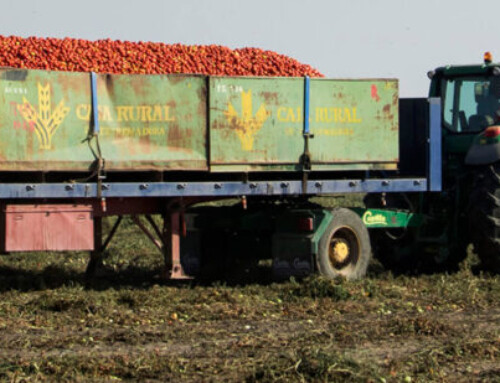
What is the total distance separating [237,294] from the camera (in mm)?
10875

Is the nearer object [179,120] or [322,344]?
[322,344]

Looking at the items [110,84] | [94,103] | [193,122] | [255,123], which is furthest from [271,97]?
[94,103]

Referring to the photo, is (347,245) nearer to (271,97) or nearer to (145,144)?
(271,97)

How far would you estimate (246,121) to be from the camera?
1110 centimetres

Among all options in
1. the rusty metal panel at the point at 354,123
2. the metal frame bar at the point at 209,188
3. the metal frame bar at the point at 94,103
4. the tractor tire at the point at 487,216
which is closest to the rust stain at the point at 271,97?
the rusty metal panel at the point at 354,123

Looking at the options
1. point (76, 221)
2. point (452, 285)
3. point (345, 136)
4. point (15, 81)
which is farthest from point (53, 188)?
point (452, 285)

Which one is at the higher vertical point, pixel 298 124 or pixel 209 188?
pixel 298 124

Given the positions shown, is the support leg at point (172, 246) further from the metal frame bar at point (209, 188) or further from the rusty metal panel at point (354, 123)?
the rusty metal panel at point (354, 123)

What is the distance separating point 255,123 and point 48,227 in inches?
98.4

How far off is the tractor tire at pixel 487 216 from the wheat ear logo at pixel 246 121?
296 centimetres

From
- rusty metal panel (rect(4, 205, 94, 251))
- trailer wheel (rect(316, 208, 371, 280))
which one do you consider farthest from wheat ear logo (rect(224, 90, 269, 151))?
rusty metal panel (rect(4, 205, 94, 251))

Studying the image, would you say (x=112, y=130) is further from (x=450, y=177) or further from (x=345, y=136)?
(x=450, y=177)

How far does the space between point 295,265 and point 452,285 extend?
1.82m

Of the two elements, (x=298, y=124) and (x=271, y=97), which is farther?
(x=298, y=124)
